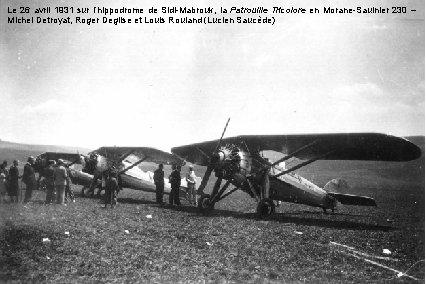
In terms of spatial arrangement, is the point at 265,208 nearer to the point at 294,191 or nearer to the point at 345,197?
the point at 294,191

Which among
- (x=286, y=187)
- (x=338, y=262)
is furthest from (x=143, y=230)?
(x=286, y=187)

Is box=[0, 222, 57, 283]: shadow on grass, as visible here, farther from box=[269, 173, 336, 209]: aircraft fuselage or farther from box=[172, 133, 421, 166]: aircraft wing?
box=[269, 173, 336, 209]: aircraft fuselage

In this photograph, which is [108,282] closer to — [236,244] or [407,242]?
[236,244]

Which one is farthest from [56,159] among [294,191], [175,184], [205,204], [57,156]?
[294,191]

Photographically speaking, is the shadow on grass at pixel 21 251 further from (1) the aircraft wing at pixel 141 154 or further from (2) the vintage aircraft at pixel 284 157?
(1) the aircraft wing at pixel 141 154

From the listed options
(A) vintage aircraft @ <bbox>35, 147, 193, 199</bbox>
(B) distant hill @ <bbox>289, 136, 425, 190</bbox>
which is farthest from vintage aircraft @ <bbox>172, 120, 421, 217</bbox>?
(B) distant hill @ <bbox>289, 136, 425, 190</bbox>

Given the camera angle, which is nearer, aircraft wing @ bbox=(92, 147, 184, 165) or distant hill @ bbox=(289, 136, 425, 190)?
aircraft wing @ bbox=(92, 147, 184, 165)
